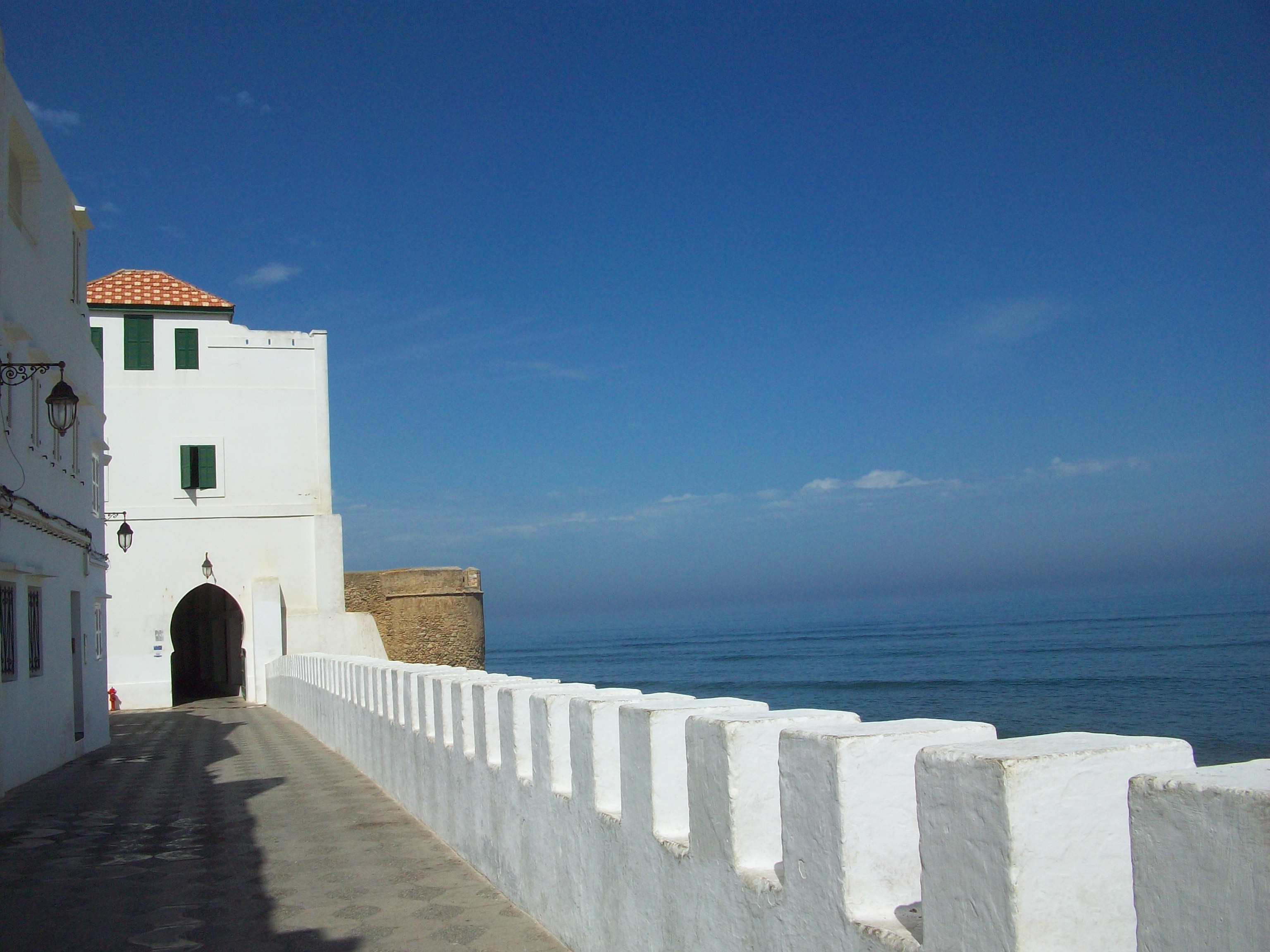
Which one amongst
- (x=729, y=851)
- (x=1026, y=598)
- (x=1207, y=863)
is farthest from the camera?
(x=1026, y=598)

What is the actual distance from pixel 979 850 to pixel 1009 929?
0.49 feet

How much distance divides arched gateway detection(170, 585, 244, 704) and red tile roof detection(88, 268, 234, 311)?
6.83 meters

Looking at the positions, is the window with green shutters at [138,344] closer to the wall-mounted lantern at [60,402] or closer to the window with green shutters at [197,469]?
the window with green shutters at [197,469]

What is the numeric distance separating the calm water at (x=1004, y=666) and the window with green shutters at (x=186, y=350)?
64.7 feet

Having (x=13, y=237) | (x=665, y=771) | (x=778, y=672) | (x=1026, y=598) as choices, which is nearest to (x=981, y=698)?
(x=778, y=672)

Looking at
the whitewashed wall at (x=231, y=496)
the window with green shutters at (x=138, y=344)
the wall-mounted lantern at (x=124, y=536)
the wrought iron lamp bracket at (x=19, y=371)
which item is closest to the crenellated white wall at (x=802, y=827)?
the wrought iron lamp bracket at (x=19, y=371)

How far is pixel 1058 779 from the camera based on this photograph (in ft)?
6.72

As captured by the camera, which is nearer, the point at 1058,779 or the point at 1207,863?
the point at 1207,863

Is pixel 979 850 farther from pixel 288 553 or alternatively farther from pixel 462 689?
pixel 288 553

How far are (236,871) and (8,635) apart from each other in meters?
5.63

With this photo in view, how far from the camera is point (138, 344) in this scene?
2548cm

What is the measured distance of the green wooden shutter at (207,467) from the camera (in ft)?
83.7

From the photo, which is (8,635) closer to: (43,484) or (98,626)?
(43,484)

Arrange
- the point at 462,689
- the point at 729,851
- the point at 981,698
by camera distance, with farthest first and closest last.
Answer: the point at 981,698, the point at 462,689, the point at 729,851
